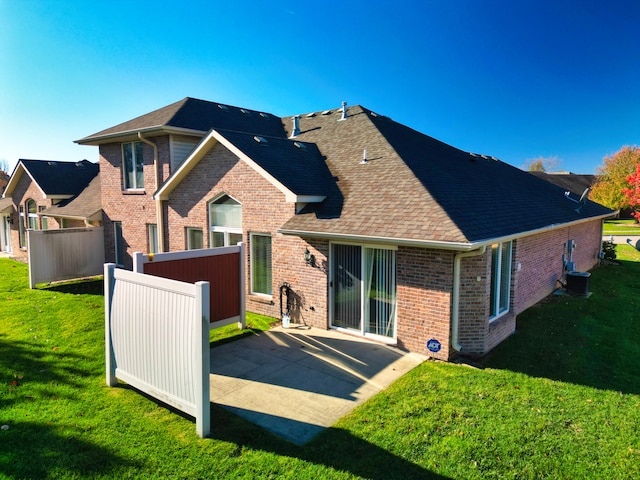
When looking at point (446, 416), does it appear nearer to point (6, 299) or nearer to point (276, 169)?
point (276, 169)

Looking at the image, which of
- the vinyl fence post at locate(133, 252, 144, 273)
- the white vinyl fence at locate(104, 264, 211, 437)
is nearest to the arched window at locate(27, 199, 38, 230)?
the vinyl fence post at locate(133, 252, 144, 273)

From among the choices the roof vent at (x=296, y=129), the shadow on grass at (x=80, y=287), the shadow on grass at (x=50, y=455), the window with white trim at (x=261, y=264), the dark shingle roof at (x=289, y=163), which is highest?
the roof vent at (x=296, y=129)

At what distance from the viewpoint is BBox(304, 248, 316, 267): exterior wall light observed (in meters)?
10.1

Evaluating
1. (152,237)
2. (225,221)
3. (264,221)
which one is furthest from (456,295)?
(152,237)

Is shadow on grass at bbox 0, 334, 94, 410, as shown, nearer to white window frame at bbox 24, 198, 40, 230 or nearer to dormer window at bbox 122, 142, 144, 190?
dormer window at bbox 122, 142, 144, 190

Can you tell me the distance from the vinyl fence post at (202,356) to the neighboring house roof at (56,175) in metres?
20.1

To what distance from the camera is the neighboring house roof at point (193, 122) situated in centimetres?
1464

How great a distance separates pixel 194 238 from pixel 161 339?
26.0 ft

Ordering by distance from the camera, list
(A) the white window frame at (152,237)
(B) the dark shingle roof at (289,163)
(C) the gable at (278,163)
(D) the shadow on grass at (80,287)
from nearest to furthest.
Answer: (C) the gable at (278,163) < (B) the dark shingle roof at (289,163) < (D) the shadow on grass at (80,287) < (A) the white window frame at (152,237)

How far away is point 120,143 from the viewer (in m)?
16.6

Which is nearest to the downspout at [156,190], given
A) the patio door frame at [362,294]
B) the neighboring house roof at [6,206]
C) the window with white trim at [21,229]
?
the patio door frame at [362,294]

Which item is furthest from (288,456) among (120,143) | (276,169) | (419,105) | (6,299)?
(419,105)

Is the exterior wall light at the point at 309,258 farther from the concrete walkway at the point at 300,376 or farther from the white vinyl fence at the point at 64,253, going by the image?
the white vinyl fence at the point at 64,253

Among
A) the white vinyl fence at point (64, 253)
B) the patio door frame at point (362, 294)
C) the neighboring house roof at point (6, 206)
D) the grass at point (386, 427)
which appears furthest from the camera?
the neighboring house roof at point (6, 206)
